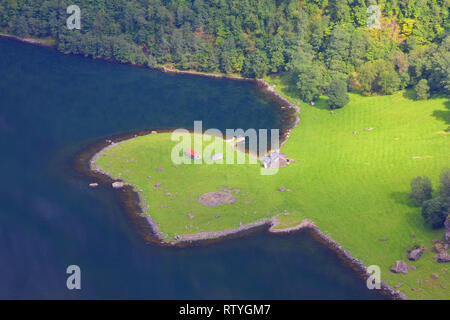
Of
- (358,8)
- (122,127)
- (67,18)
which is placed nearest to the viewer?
(122,127)

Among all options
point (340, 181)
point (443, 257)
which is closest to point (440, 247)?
point (443, 257)

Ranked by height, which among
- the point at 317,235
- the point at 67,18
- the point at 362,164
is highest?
the point at 67,18

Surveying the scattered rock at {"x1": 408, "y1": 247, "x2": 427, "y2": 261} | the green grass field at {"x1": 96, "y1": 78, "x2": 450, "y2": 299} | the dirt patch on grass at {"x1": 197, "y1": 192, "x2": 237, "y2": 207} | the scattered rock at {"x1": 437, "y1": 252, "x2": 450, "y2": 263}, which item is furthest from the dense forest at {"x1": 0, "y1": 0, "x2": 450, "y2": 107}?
the scattered rock at {"x1": 437, "y1": 252, "x2": 450, "y2": 263}

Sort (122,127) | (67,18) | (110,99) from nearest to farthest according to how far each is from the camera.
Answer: (122,127), (110,99), (67,18)

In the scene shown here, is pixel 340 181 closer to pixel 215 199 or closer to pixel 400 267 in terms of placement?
pixel 215 199

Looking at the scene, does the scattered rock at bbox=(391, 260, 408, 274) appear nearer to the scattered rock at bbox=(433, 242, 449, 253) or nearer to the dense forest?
the scattered rock at bbox=(433, 242, 449, 253)

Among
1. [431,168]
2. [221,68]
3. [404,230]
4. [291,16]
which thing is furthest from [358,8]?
[404,230]

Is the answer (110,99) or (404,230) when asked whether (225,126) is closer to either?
(110,99)
